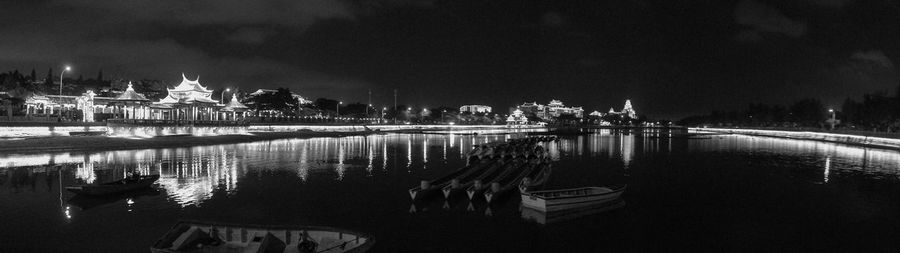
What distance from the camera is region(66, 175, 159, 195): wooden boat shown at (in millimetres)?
23859

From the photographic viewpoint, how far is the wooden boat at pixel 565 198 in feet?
71.6

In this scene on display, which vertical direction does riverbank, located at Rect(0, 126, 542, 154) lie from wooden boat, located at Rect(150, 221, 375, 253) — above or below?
above

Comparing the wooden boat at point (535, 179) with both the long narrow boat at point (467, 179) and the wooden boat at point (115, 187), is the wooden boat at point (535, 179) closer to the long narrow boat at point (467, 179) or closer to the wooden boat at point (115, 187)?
the long narrow boat at point (467, 179)

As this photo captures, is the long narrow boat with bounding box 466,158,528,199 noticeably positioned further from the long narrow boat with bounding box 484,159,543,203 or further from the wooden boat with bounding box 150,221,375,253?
the wooden boat with bounding box 150,221,375,253

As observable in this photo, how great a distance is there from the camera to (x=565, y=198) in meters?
22.0

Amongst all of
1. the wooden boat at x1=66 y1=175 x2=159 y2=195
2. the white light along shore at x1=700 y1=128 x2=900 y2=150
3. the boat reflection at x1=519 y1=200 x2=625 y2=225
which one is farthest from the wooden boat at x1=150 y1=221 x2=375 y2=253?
the white light along shore at x1=700 y1=128 x2=900 y2=150

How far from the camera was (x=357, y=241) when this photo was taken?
560 inches

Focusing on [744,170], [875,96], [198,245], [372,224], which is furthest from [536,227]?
[875,96]

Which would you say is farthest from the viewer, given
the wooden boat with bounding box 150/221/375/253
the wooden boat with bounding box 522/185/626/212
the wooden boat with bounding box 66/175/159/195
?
the wooden boat with bounding box 66/175/159/195

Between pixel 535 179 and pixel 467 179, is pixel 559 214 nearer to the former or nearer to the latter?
pixel 535 179

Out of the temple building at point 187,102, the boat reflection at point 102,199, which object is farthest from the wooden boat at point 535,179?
the temple building at point 187,102

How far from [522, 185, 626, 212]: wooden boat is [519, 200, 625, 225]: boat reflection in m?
0.17

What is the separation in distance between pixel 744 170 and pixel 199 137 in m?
57.1

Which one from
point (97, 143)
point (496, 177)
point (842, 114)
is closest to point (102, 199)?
point (496, 177)
